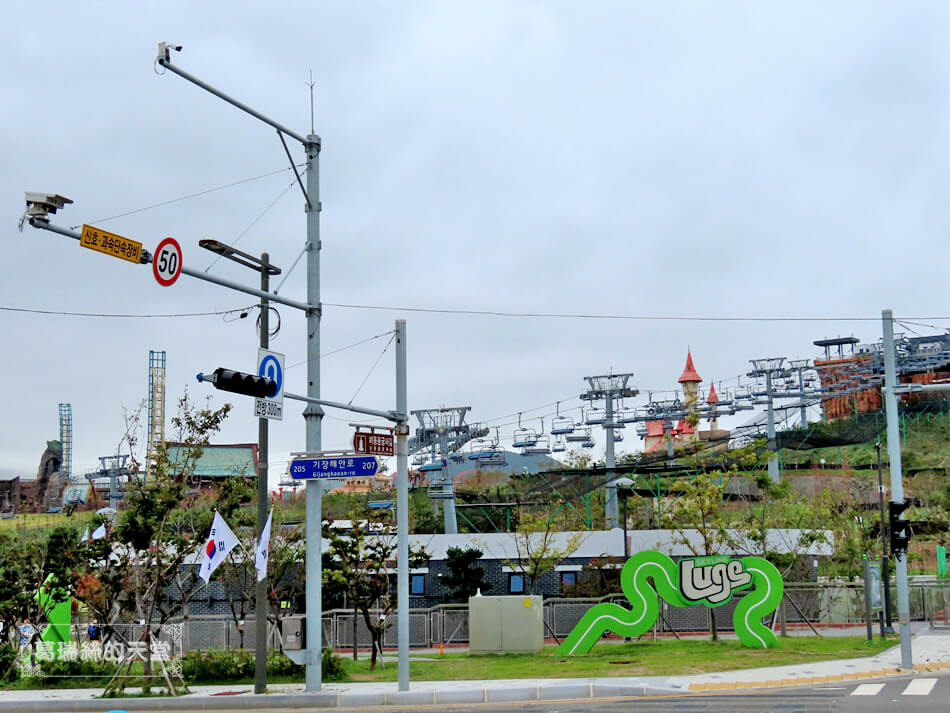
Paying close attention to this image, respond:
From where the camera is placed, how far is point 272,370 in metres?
20.8

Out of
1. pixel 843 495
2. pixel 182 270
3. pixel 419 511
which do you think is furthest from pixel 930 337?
pixel 182 270

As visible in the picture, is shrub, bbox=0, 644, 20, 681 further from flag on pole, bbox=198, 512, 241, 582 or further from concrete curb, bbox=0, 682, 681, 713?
flag on pole, bbox=198, 512, 241, 582

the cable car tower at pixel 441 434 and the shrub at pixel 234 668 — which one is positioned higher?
the cable car tower at pixel 441 434

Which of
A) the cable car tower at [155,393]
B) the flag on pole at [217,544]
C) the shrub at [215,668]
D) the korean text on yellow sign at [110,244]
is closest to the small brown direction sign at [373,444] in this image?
the flag on pole at [217,544]

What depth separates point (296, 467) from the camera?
22.1 metres

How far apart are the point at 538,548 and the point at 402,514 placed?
20.0m

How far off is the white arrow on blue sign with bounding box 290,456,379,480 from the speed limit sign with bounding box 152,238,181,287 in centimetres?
742

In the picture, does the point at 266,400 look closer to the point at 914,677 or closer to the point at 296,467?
the point at 296,467

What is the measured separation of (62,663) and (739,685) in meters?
16.8

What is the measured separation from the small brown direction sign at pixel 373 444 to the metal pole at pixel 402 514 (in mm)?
408

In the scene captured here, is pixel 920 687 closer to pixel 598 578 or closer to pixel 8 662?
pixel 598 578

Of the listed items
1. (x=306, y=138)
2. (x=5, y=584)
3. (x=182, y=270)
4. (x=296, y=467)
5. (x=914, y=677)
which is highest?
(x=306, y=138)

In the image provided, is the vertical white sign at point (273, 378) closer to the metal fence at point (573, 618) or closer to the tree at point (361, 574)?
the tree at point (361, 574)

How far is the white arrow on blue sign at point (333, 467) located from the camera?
21641 mm
